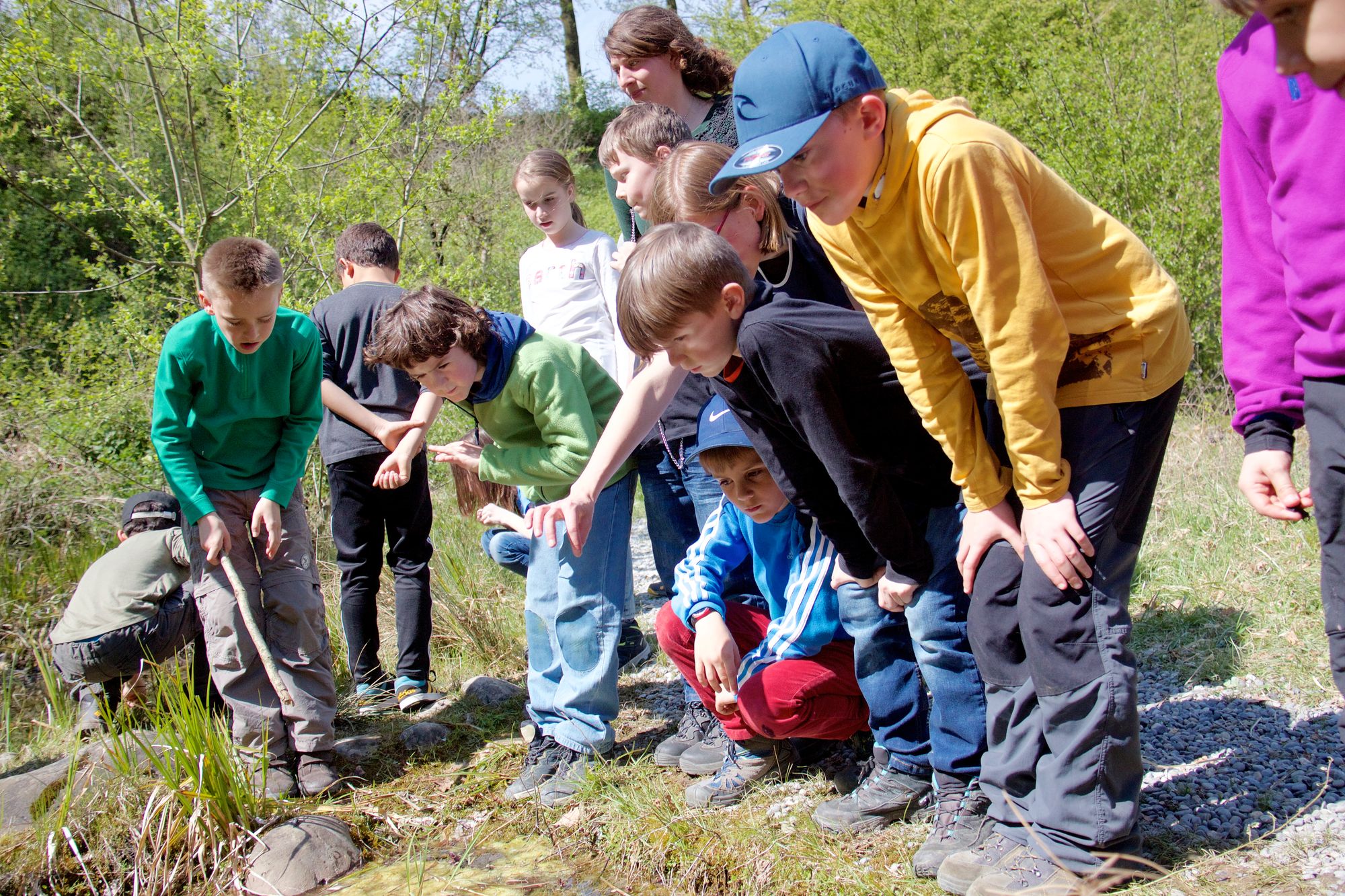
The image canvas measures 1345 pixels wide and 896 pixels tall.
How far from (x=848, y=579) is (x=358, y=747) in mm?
2083

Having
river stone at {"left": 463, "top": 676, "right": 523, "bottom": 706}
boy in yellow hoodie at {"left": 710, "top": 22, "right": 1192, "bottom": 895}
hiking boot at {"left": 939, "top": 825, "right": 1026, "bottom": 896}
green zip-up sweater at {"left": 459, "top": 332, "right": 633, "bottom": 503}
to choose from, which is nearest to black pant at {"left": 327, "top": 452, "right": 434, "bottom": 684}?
river stone at {"left": 463, "top": 676, "right": 523, "bottom": 706}

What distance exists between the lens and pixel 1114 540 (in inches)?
79.7

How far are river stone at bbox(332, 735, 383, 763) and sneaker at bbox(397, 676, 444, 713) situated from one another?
225 millimetres

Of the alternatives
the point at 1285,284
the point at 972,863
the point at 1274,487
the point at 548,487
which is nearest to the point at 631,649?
the point at 548,487

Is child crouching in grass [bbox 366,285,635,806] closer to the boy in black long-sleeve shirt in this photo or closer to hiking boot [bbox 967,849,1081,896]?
the boy in black long-sleeve shirt

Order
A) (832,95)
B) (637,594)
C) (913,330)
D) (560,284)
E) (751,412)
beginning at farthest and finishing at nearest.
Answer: (637,594)
(560,284)
(751,412)
(913,330)
(832,95)

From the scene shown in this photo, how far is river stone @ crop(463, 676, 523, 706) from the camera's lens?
13.4ft

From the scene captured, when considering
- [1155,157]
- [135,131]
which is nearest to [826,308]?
[1155,157]

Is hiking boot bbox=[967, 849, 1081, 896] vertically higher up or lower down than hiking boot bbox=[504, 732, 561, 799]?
higher up

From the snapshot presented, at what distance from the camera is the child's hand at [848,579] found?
254 centimetres

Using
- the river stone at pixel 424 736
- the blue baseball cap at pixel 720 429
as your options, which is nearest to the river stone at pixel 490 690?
the river stone at pixel 424 736

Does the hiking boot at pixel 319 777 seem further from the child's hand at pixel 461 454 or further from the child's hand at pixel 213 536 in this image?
the child's hand at pixel 461 454

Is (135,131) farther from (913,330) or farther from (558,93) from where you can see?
(913,330)

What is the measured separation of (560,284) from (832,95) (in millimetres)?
2391
